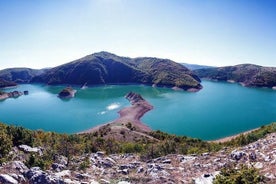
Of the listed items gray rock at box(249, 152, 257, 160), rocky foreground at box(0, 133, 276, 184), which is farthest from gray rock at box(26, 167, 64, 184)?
gray rock at box(249, 152, 257, 160)

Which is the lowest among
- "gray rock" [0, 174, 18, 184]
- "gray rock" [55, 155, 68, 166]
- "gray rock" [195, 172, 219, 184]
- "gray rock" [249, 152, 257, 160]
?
"gray rock" [55, 155, 68, 166]

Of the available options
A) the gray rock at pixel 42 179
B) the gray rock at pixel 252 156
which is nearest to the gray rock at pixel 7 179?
the gray rock at pixel 42 179

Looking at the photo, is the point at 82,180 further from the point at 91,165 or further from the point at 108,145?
the point at 108,145

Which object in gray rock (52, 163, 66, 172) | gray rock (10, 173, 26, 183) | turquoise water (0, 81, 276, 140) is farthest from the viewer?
turquoise water (0, 81, 276, 140)

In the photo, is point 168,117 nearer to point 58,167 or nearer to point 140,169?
point 140,169

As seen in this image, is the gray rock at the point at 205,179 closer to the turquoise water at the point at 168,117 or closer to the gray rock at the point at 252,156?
the gray rock at the point at 252,156

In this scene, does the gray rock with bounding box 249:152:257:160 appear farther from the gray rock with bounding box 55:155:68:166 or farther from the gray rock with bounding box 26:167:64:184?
the gray rock with bounding box 55:155:68:166

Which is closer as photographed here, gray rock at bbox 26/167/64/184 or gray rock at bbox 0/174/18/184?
gray rock at bbox 0/174/18/184

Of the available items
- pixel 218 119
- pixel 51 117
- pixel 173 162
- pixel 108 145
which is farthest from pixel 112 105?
pixel 173 162

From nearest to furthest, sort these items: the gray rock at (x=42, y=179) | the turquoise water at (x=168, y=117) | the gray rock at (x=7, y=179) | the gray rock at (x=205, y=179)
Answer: the gray rock at (x=7, y=179) < the gray rock at (x=42, y=179) < the gray rock at (x=205, y=179) < the turquoise water at (x=168, y=117)
